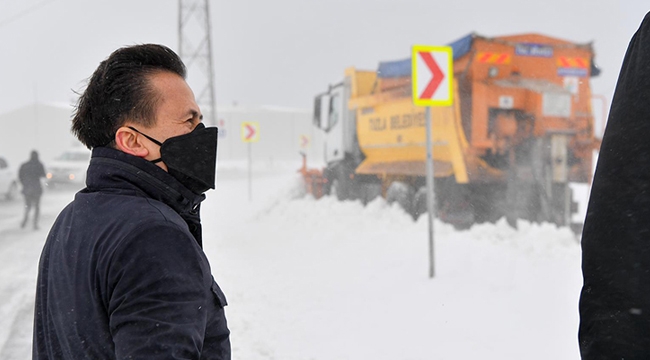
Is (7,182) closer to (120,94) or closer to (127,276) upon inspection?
(120,94)

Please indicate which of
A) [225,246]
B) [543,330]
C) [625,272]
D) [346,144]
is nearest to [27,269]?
[225,246]

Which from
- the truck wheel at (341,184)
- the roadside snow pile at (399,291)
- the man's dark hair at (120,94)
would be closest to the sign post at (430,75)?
the roadside snow pile at (399,291)

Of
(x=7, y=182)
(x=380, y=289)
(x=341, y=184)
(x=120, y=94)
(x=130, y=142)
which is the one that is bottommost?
(x=380, y=289)

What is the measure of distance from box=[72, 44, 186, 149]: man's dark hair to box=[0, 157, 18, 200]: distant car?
62.9ft

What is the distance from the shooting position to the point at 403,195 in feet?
38.3

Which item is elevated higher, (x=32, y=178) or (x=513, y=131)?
(x=513, y=131)

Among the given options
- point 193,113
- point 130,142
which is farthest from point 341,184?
point 130,142

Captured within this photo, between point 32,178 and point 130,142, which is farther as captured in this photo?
point 32,178

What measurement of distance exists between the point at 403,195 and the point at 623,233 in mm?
10734

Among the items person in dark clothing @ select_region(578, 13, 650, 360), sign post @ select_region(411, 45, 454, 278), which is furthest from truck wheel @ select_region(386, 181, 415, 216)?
person in dark clothing @ select_region(578, 13, 650, 360)

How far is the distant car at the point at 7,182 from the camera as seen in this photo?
61.9ft

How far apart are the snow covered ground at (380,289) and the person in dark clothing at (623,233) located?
387cm

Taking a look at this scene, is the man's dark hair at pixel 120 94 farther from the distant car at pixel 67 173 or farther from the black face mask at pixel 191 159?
the distant car at pixel 67 173

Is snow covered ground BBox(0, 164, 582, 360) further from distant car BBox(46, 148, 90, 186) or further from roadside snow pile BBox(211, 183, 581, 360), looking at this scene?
distant car BBox(46, 148, 90, 186)
